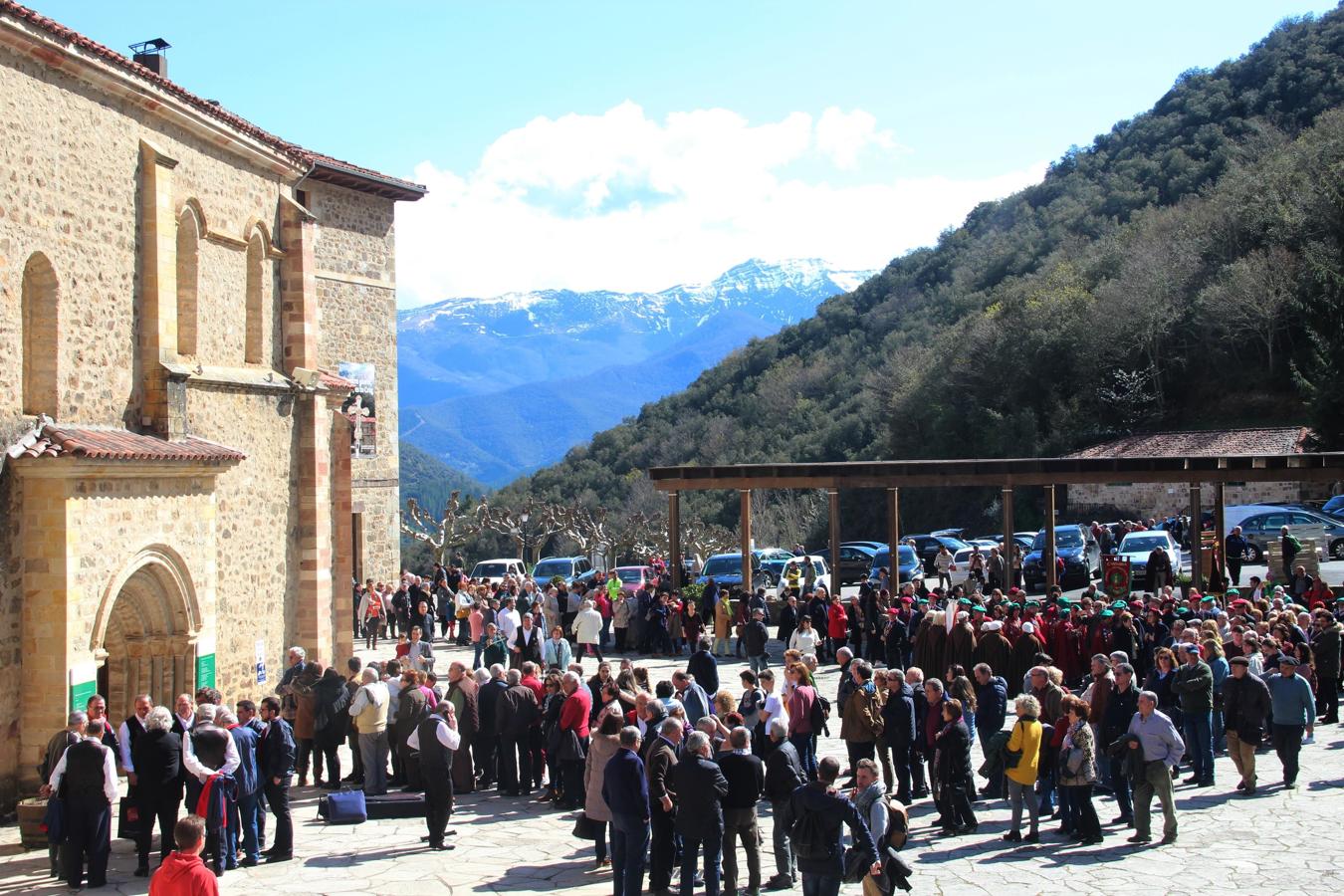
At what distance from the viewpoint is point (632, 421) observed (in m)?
84.5

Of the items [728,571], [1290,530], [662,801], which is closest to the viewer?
[662,801]

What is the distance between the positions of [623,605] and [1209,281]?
3371 cm

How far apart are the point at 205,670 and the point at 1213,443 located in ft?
110

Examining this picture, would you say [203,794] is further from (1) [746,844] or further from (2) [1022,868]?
(2) [1022,868]

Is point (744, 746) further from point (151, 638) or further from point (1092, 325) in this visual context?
point (1092, 325)

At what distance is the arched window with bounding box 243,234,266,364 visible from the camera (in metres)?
18.4

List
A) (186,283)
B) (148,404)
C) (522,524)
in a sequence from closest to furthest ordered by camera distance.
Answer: (148,404) → (186,283) → (522,524)

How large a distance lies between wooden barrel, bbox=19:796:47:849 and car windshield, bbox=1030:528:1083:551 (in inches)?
909

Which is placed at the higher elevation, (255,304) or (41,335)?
(255,304)

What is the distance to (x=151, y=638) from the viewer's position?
1477 centimetres

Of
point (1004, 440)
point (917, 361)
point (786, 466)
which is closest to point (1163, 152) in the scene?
point (917, 361)

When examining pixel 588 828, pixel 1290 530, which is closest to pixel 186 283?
pixel 588 828

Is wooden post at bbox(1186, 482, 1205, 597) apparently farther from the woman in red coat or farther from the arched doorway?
the arched doorway

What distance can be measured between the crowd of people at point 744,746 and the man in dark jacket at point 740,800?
17 millimetres
